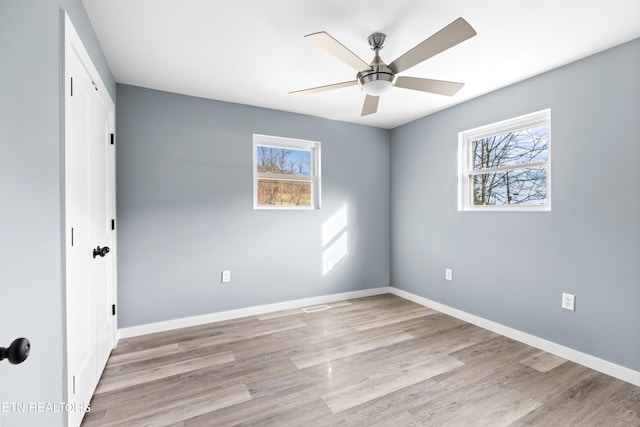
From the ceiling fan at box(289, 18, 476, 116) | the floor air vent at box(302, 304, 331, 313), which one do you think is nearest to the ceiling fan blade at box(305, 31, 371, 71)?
the ceiling fan at box(289, 18, 476, 116)

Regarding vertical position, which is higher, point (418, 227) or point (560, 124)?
point (560, 124)

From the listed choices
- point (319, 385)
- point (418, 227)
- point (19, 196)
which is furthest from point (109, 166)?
point (418, 227)

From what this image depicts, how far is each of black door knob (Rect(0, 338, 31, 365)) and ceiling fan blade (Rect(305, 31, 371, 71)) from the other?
5.17 feet

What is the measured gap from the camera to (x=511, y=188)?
2.87 meters

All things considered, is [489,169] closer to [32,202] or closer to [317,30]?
[317,30]

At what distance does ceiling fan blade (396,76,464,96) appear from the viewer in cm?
202

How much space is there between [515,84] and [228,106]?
283 cm

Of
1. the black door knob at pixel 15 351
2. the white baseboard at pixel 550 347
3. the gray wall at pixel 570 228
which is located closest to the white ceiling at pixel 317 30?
the gray wall at pixel 570 228

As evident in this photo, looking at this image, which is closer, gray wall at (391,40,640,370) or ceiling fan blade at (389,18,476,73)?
ceiling fan blade at (389,18,476,73)

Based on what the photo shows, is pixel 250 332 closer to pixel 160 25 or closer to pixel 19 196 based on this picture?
pixel 19 196

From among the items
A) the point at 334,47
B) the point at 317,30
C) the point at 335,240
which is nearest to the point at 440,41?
the point at 334,47

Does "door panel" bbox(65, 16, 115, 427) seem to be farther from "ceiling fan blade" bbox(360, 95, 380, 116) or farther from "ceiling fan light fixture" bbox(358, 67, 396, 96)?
"ceiling fan blade" bbox(360, 95, 380, 116)

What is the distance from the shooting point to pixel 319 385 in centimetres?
201

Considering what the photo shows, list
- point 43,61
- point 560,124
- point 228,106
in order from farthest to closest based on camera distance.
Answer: point 228,106, point 560,124, point 43,61
